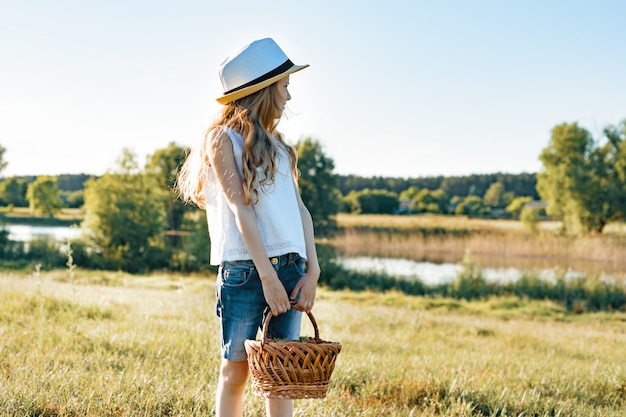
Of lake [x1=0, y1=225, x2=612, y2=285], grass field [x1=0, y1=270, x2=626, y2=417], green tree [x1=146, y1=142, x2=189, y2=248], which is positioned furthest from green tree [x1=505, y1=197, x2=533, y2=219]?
grass field [x1=0, y1=270, x2=626, y2=417]

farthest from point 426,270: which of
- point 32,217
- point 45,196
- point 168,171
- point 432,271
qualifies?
point 32,217

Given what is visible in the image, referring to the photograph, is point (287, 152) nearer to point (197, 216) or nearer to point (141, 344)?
point (141, 344)

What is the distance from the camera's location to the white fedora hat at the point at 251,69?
8.43 ft

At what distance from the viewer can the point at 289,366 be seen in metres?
2.35

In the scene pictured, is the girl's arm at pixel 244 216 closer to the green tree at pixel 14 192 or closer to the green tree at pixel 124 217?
the green tree at pixel 124 217

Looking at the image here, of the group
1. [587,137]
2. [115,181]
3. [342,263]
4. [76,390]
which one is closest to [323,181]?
[342,263]

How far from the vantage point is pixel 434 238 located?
27.9 metres

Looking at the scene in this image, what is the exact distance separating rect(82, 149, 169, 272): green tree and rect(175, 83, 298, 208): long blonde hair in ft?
87.7

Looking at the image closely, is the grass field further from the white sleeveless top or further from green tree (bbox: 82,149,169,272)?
green tree (bbox: 82,149,169,272)

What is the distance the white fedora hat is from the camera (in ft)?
8.43

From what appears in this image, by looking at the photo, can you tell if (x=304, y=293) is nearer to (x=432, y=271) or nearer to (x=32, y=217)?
(x=432, y=271)

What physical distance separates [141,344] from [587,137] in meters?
36.7

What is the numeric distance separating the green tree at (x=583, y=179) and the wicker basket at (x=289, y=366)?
36.4 meters

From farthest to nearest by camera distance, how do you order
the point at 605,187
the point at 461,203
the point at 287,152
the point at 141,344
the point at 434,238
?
the point at 461,203 < the point at 605,187 < the point at 434,238 < the point at 141,344 < the point at 287,152
